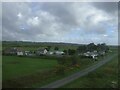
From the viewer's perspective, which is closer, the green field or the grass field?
the grass field

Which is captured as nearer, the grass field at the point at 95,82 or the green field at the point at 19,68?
the grass field at the point at 95,82

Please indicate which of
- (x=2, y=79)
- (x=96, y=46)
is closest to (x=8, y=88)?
(x=2, y=79)

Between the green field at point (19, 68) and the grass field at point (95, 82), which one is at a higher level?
the green field at point (19, 68)

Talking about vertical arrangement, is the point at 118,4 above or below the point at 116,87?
above

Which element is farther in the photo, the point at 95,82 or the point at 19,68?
the point at 19,68

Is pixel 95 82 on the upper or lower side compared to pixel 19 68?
lower

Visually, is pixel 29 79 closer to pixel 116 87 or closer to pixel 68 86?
pixel 68 86

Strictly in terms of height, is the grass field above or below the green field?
below

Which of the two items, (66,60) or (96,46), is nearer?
(66,60)

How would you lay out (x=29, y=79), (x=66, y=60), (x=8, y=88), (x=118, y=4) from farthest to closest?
(x=66, y=60)
(x=29, y=79)
(x=118, y=4)
(x=8, y=88)

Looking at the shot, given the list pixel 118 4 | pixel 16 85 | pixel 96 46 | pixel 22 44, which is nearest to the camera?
pixel 16 85
